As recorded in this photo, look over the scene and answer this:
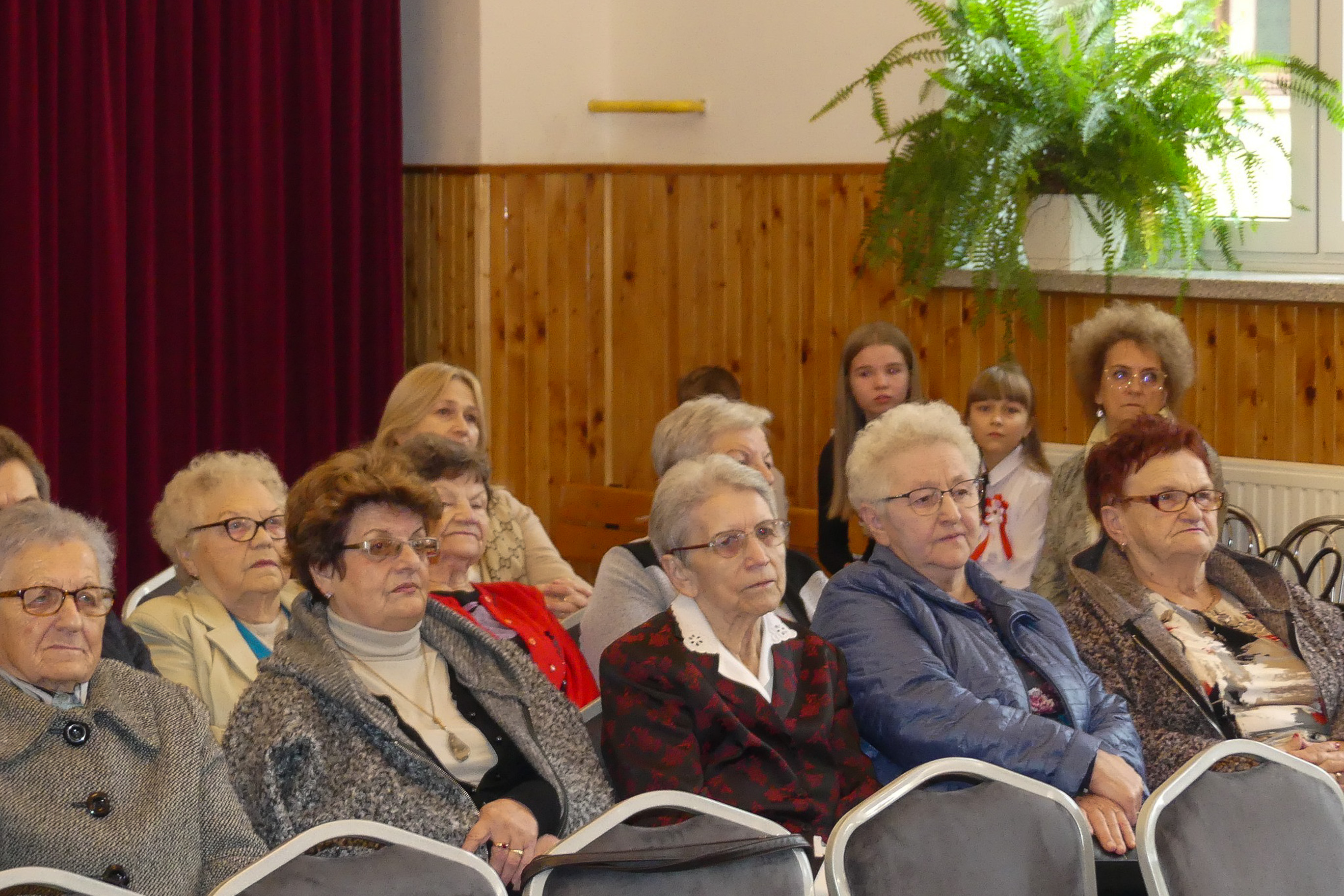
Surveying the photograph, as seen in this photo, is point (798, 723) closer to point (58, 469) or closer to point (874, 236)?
point (874, 236)

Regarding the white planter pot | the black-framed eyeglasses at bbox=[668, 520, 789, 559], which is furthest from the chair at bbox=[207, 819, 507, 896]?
the white planter pot

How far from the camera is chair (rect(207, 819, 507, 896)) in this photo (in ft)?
5.77

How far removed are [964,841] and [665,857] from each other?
0.41m

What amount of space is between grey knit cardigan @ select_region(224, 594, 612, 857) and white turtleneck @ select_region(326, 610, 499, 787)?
51 mm

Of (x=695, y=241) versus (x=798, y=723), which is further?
(x=695, y=241)

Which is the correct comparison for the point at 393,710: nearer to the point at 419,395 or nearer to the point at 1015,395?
the point at 419,395

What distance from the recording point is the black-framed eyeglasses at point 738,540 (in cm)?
262

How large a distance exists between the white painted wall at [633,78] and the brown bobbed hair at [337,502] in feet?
9.96

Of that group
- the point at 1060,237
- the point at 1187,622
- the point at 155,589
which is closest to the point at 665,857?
the point at 1187,622

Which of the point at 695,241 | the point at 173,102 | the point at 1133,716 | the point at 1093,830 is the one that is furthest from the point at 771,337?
the point at 1093,830

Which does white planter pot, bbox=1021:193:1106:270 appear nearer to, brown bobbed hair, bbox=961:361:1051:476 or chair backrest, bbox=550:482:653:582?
brown bobbed hair, bbox=961:361:1051:476

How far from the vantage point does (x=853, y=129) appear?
17.2 ft

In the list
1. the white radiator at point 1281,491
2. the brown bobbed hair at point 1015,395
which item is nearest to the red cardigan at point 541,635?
the brown bobbed hair at point 1015,395

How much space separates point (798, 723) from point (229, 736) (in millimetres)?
880
